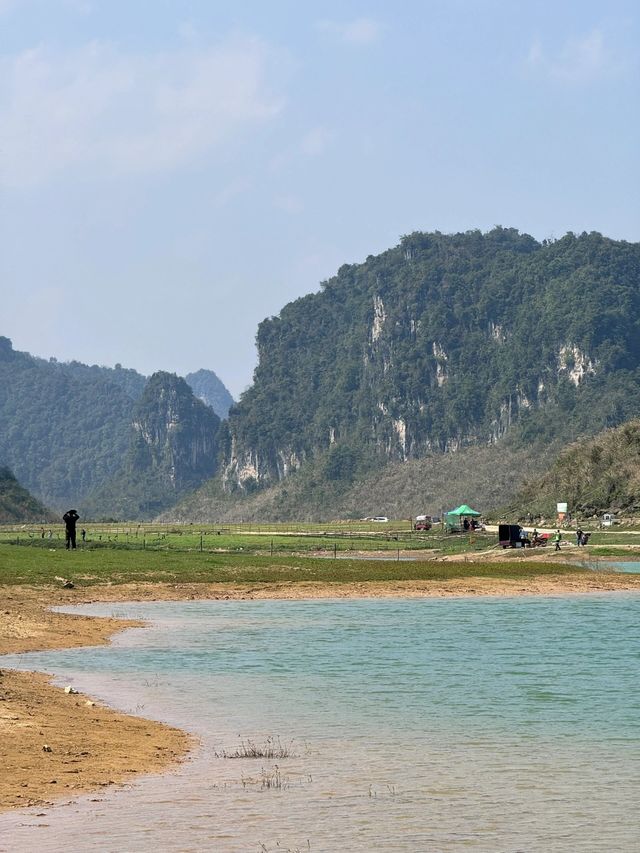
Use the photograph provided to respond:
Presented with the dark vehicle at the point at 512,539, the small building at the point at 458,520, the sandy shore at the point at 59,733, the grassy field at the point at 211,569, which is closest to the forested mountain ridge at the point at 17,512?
A: the small building at the point at 458,520

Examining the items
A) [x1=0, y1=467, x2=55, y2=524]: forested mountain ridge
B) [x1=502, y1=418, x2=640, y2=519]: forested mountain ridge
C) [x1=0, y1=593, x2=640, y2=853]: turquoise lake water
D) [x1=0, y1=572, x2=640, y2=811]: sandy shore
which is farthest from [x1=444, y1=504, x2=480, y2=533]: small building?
[x1=0, y1=467, x2=55, y2=524]: forested mountain ridge

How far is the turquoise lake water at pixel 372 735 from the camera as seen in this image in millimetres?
12727

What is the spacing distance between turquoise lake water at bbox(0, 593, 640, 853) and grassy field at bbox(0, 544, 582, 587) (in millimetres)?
14016

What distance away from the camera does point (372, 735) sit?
18.3m

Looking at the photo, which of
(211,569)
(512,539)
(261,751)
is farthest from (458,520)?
(261,751)

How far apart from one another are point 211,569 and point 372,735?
120 feet

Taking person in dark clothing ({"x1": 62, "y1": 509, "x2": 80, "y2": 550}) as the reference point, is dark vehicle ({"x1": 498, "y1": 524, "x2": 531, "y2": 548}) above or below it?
below

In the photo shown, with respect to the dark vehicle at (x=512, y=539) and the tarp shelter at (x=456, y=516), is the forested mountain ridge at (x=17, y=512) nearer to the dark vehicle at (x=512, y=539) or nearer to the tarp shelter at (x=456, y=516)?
the tarp shelter at (x=456, y=516)

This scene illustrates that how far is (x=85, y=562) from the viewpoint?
54625mm

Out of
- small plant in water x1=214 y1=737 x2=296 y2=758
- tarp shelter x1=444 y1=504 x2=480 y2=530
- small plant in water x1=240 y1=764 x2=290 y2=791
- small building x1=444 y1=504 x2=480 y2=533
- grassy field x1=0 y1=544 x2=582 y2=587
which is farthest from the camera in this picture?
tarp shelter x1=444 y1=504 x2=480 y2=530

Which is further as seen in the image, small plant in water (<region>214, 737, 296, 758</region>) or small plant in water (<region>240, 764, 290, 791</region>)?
small plant in water (<region>214, 737, 296, 758</region>)

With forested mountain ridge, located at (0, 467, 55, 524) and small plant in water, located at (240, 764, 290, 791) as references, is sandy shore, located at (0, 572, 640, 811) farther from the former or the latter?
forested mountain ridge, located at (0, 467, 55, 524)

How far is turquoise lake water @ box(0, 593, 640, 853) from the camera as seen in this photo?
12727mm

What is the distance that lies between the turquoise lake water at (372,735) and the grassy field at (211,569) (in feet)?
46.0
